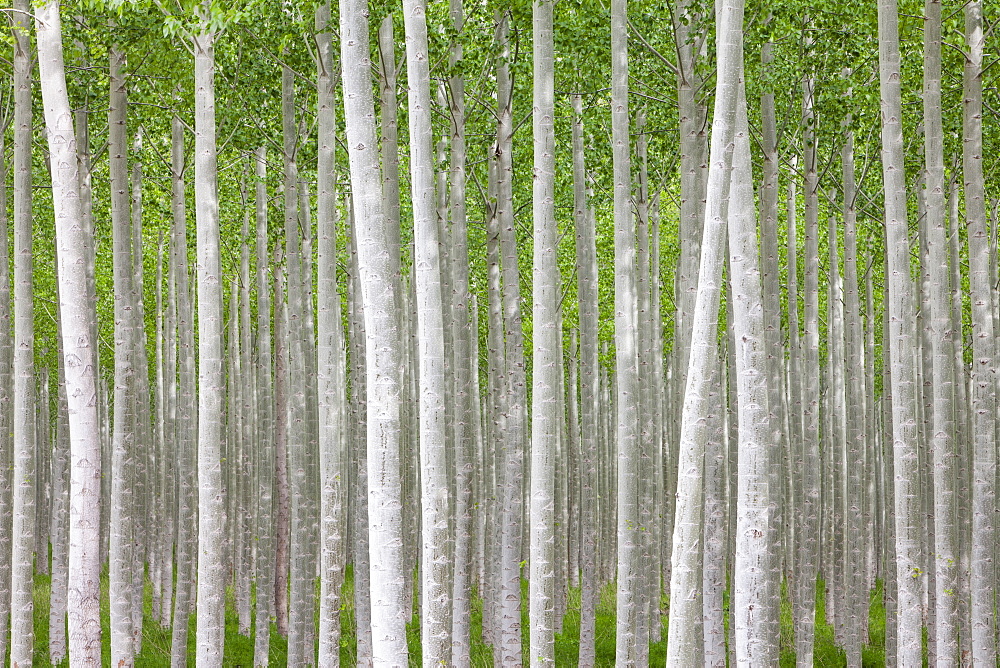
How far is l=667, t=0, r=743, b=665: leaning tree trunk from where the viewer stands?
502 centimetres

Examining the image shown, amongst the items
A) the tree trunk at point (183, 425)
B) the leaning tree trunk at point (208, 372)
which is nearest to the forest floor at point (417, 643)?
the tree trunk at point (183, 425)

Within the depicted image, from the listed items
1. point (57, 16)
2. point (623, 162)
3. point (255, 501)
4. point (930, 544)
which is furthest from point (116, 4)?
point (255, 501)

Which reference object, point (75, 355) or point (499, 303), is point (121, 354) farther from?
point (499, 303)

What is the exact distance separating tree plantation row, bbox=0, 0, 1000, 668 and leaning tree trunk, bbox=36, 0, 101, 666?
0.02 m

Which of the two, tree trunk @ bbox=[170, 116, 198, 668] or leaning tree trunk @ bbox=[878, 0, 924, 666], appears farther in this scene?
tree trunk @ bbox=[170, 116, 198, 668]

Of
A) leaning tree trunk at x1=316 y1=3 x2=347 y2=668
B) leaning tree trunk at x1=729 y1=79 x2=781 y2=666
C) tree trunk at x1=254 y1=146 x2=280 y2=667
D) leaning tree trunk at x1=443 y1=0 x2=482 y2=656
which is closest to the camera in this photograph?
leaning tree trunk at x1=729 y1=79 x2=781 y2=666

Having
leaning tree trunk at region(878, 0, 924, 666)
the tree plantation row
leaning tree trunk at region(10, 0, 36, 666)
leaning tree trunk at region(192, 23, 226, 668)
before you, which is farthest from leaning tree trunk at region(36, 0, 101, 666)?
leaning tree trunk at region(878, 0, 924, 666)

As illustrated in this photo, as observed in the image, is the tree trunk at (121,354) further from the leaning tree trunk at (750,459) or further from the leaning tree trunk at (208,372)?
the leaning tree trunk at (750,459)

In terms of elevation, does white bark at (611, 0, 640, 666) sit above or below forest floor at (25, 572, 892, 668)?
above

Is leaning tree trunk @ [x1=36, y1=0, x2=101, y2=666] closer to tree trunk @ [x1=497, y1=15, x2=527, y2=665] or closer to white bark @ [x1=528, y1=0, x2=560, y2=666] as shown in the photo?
white bark @ [x1=528, y1=0, x2=560, y2=666]

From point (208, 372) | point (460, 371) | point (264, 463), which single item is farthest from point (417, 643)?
point (208, 372)

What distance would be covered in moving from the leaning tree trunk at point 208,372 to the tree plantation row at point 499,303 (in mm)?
22

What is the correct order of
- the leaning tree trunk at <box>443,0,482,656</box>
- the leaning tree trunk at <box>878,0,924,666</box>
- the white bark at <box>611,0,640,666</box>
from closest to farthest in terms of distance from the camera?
the leaning tree trunk at <box>878,0,924,666</box>, the white bark at <box>611,0,640,666</box>, the leaning tree trunk at <box>443,0,482,656</box>

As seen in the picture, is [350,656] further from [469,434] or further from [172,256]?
[172,256]
